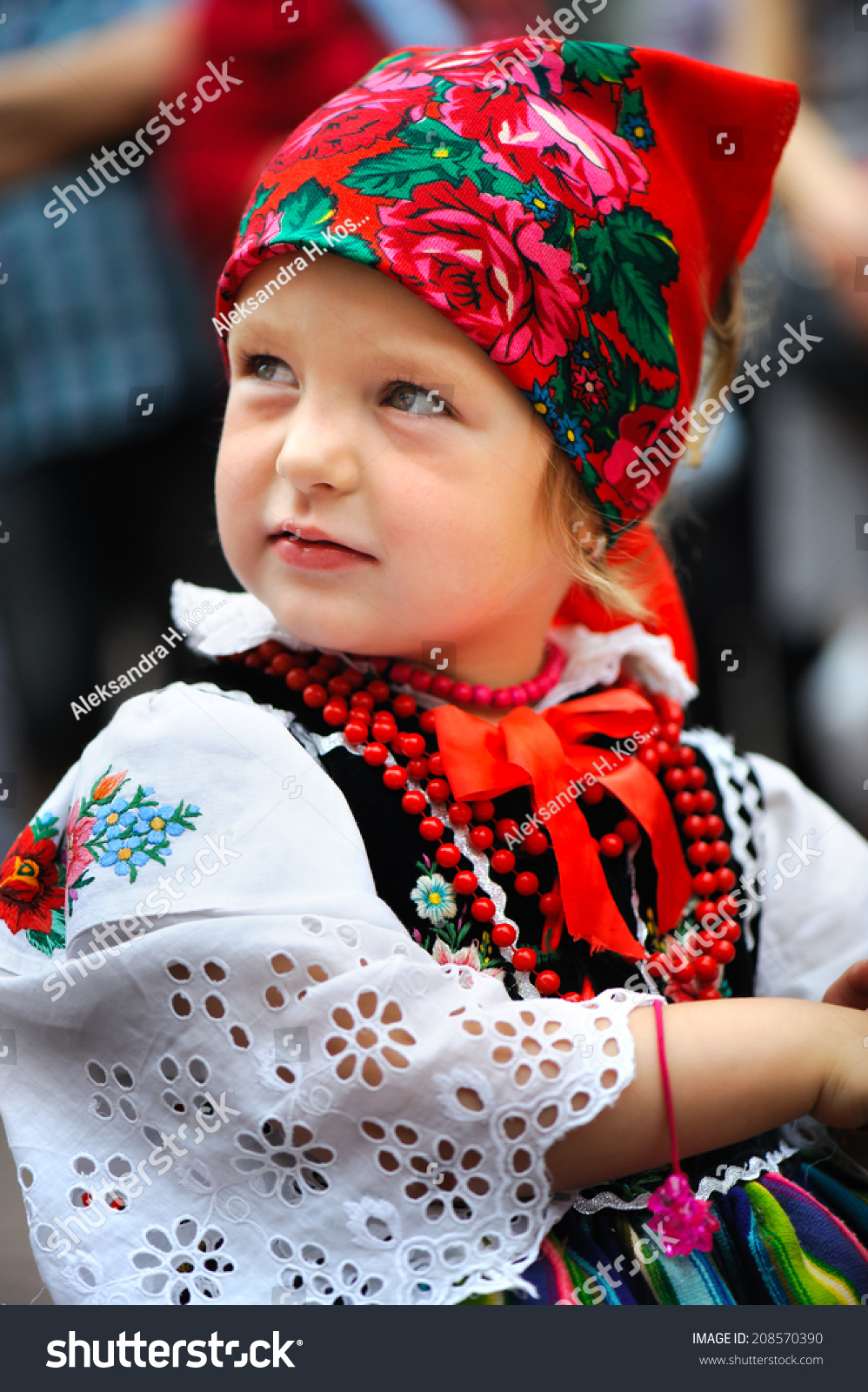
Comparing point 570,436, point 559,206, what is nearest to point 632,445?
point 570,436

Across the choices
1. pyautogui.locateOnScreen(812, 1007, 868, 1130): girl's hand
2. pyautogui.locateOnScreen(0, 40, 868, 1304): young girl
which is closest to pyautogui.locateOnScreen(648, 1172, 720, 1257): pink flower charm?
pyautogui.locateOnScreen(0, 40, 868, 1304): young girl

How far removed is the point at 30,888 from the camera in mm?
849

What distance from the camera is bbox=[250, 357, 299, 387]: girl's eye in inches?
34.1

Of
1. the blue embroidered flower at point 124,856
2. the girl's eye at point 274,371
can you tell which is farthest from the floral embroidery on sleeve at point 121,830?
the girl's eye at point 274,371

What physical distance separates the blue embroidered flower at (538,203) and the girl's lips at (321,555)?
10.5 inches

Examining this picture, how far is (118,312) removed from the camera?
5.19ft

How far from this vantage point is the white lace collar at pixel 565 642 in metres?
0.94

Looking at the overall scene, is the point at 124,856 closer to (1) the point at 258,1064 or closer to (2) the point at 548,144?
(1) the point at 258,1064

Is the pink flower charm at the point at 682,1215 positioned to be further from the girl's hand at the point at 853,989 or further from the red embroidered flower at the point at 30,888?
the red embroidered flower at the point at 30,888

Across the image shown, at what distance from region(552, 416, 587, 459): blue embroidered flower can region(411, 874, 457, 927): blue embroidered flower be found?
33 centimetres

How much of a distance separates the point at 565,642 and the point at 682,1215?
1.66ft

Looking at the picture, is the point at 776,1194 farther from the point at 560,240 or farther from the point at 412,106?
the point at 412,106

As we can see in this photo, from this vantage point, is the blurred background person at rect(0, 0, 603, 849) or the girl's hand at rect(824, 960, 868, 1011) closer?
the girl's hand at rect(824, 960, 868, 1011)

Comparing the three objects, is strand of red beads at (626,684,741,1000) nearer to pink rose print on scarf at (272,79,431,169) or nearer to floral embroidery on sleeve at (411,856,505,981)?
floral embroidery on sleeve at (411,856,505,981)
